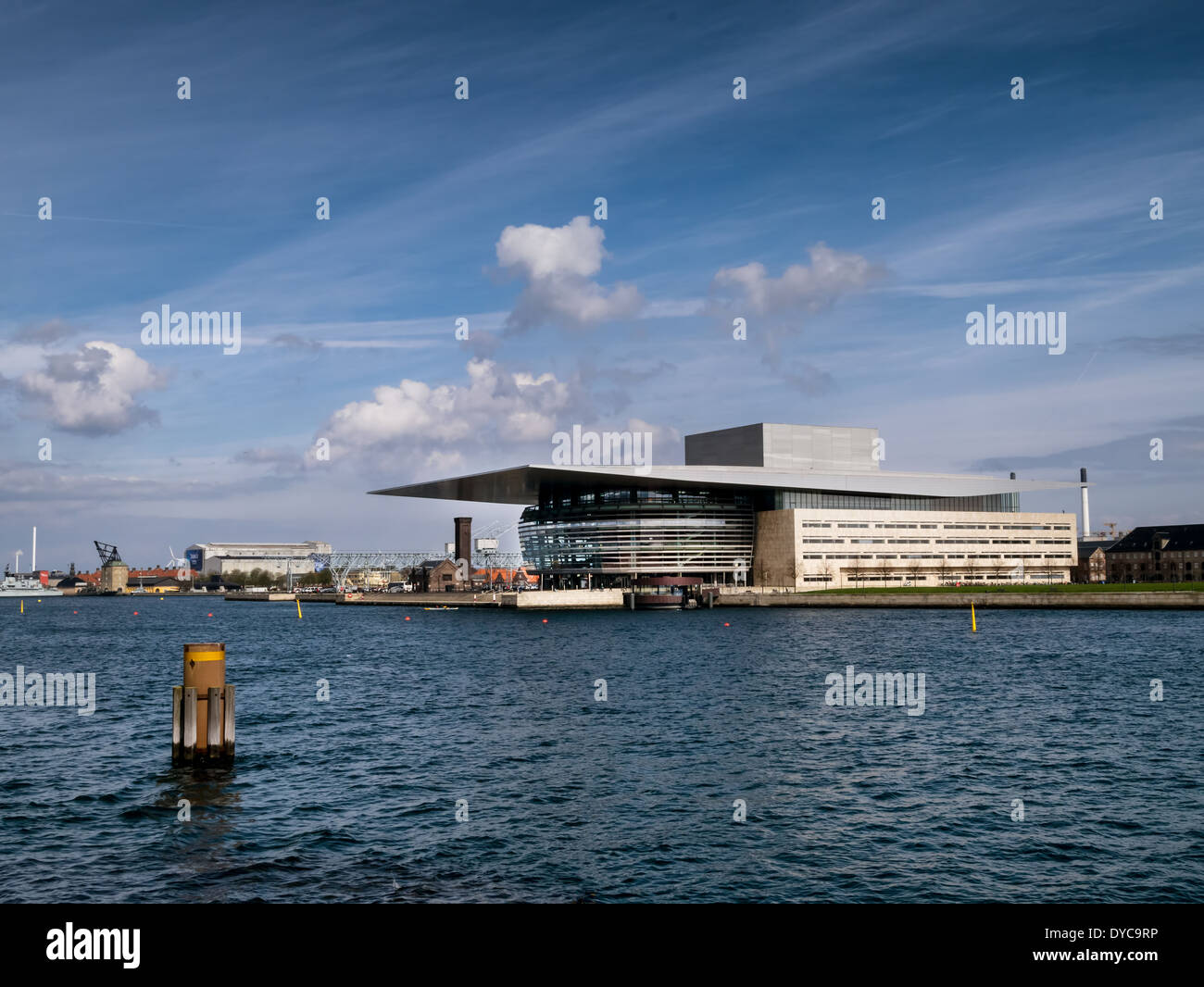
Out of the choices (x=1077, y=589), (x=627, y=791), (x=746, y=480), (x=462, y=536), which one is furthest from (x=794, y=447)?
(x=627, y=791)

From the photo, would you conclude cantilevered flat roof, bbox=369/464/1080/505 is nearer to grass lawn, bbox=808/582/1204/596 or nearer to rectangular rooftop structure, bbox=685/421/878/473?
rectangular rooftop structure, bbox=685/421/878/473

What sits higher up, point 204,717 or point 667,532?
point 667,532

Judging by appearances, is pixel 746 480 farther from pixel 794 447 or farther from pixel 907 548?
pixel 907 548

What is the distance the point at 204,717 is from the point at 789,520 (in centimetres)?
9893

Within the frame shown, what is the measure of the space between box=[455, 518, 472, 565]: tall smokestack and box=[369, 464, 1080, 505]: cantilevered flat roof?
99.0 ft

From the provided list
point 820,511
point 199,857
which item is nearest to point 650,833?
point 199,857

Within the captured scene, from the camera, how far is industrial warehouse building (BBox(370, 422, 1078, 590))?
11350cm

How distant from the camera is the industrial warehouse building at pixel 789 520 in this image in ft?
372

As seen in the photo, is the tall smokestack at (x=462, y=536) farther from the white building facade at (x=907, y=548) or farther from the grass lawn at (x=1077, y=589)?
the grass lawn at (x=1077, y=589)

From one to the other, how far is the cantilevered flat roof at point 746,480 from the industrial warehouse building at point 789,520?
0.55 ft

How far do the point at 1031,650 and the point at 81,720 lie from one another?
35.8 metres

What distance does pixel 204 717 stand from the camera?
18.5m
